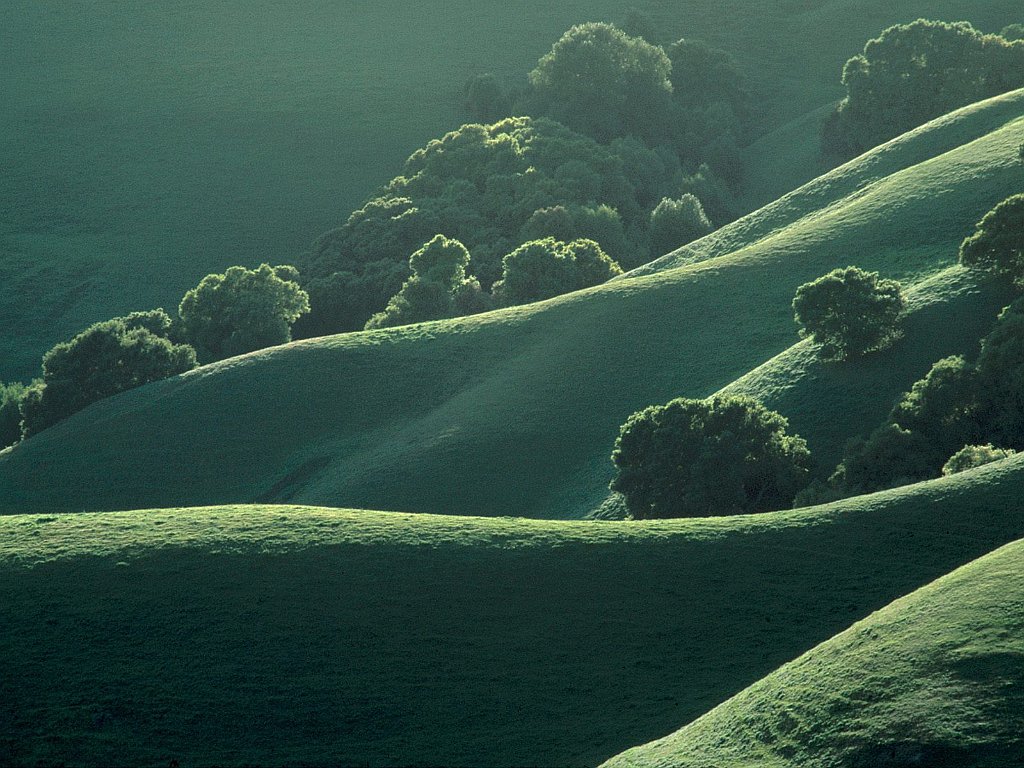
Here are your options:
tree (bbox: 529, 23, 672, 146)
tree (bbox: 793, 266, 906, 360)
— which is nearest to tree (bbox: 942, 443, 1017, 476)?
tree (bbox: 793, 266, 906, 360)

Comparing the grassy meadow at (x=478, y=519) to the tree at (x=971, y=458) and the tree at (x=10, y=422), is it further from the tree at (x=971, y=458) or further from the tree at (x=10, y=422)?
the tree at (x=10, y=422)

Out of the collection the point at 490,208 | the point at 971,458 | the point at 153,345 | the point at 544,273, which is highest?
the point at 490,208

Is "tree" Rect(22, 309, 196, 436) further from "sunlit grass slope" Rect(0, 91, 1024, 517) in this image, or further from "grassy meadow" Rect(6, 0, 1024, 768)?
"grassy meadow" Rect(6, 0, 1024, 768)

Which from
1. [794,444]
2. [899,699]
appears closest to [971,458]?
[794,444]

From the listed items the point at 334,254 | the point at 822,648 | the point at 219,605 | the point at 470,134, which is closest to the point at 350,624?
the point at 219,605

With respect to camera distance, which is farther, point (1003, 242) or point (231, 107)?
point (231, 107)

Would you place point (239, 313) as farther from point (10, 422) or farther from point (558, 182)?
point (558, 182)
